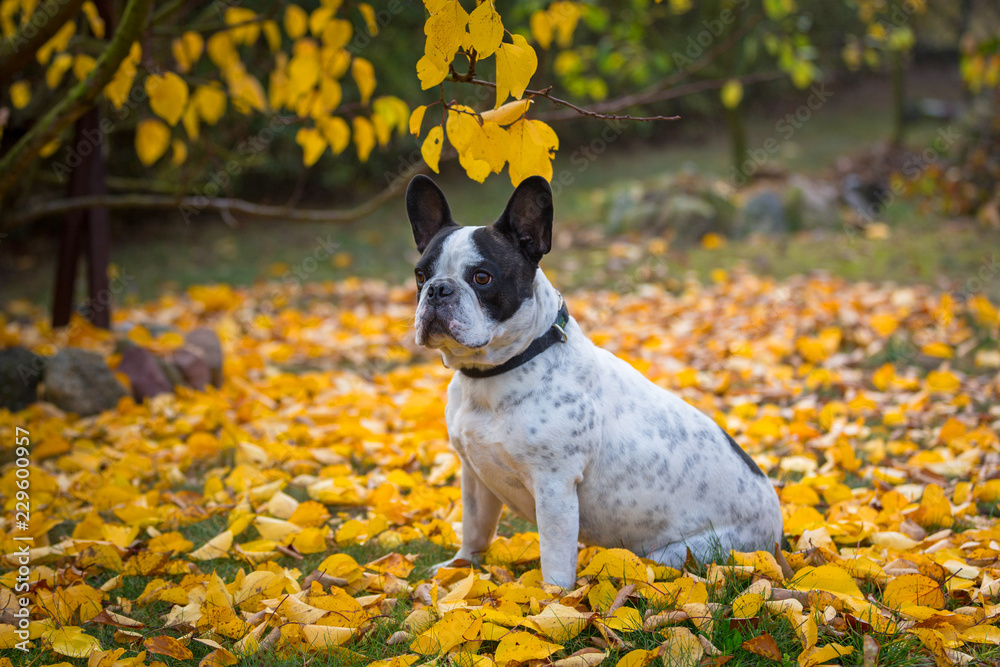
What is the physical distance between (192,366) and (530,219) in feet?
11.5

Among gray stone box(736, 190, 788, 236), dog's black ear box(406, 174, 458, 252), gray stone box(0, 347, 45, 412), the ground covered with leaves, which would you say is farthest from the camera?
gray stone box(736, 190, 788, 236)

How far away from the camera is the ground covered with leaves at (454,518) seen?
2.36 metres

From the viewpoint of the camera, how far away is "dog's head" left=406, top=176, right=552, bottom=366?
2.51 m

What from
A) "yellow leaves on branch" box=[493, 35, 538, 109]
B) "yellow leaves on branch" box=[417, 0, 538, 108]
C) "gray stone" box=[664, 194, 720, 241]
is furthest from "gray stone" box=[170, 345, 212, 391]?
"gray stone" box=[664, 194, 720, 241]

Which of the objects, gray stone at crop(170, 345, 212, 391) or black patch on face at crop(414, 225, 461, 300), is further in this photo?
gray stone at crop(170, 345, 212, 391)

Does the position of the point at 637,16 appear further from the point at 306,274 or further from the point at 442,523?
the point at 442,523

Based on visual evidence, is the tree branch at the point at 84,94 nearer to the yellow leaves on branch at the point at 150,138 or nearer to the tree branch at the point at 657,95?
the yellow leaves on branch at the point at 150,138

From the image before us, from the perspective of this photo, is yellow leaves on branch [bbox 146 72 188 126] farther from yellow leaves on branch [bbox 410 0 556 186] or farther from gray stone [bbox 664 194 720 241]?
gray stone [bbox 664 194 720 241]

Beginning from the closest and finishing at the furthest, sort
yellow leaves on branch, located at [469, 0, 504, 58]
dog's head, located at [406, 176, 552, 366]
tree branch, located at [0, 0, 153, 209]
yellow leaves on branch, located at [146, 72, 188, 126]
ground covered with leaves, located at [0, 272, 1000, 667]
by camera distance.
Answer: yellow leaves on branch, located at [469, 0, 504, 58] < ground covered with leaves, located at [0, 272, 1000, 667] < dog's head, located at [406, 176, 552, 366] < tree branch, located at [0, 0, 153, 209] < yellow leaves on branch, located at [146, 72, 188, 126]

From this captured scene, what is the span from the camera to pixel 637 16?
916 centimetres

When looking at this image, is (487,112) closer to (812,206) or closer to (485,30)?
(485,30)

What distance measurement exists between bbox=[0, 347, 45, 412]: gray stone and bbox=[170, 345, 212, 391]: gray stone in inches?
32.2

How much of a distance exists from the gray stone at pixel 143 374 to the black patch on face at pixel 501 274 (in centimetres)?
336

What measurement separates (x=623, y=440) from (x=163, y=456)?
2.80m
